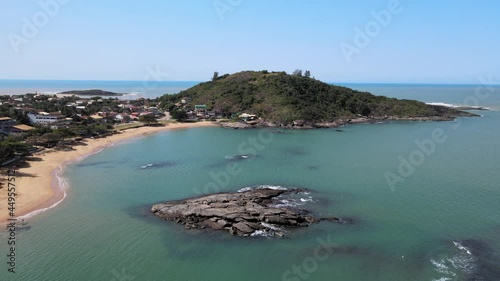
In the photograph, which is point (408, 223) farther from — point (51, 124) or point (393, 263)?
point (51, 124)

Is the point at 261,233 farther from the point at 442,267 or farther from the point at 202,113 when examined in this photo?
the point at 202,113

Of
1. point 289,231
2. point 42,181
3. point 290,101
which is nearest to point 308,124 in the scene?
point 290,101

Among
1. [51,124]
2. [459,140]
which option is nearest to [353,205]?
[459,140]

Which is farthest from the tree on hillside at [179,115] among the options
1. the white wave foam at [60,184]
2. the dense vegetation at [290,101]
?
the white wave foam at [60,184]

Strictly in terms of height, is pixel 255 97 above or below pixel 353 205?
above

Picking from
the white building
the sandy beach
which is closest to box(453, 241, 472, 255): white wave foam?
the sandy beach

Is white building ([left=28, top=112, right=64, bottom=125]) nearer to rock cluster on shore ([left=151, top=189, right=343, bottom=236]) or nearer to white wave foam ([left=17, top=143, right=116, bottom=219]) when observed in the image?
white wave foam ([left=17, top=143, right=116, bottom=219])

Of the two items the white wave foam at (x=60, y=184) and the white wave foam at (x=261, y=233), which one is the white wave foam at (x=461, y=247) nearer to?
the white wave foam at (x=261, y=233)
